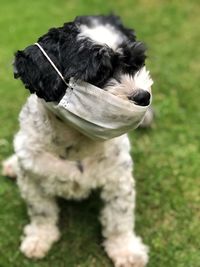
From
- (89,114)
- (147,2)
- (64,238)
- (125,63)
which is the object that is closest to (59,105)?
(89,114)

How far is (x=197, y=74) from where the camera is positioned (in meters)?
5.59

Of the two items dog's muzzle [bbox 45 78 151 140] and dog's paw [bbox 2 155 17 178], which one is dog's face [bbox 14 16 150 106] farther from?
dog's paw [bbox 2 155 17 178]

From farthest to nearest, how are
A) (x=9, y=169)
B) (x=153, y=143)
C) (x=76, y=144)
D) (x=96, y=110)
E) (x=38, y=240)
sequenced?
(x=153, y=143) → (x=9, y=169) → (x=38, y=240) → (x=76, y=144) → (x=96, y=110)

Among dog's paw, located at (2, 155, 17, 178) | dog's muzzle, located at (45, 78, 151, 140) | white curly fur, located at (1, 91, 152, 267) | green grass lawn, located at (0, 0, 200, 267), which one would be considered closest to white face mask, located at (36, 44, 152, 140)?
dog's muzzle, located at (45, 78, 151, 140)

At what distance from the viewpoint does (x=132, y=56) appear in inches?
123

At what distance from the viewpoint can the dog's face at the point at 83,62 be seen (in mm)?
2961

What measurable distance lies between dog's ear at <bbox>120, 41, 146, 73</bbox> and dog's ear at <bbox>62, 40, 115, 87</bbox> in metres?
0.09

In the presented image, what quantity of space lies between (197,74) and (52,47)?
274 cm

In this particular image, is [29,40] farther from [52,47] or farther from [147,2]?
[52,47]

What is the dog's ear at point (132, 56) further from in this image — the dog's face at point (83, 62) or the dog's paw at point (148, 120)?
the dog's paw at point (148, 120)

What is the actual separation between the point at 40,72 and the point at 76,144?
0.60 m

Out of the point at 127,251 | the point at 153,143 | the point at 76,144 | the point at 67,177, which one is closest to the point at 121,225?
the point at 127,251

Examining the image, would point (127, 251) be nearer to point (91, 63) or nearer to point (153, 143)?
point (153, 143)

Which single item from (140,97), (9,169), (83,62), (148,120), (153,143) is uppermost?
(83,62)
